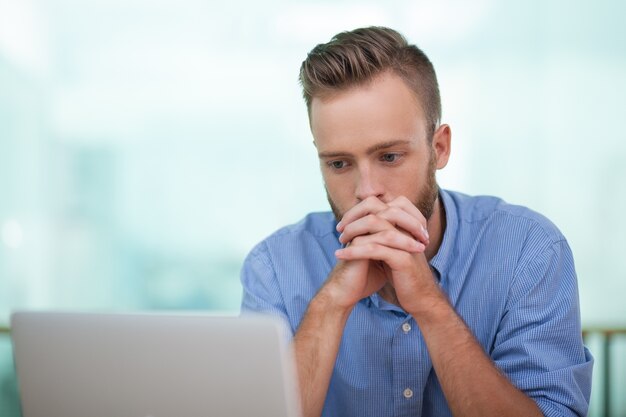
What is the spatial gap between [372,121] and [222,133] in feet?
10.7

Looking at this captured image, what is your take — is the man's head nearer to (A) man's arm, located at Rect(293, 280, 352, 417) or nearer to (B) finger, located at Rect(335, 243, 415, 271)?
(B) finger, located at Rect(335, 243, 415, 271)

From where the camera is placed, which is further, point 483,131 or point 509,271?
point 483,131

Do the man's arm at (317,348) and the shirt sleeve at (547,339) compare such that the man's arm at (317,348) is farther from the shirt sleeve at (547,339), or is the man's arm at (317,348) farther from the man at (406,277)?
the shirt sleeve at (547,339)

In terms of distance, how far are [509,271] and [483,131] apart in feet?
9.87

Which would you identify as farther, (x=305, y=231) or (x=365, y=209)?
(x=305, y=231)

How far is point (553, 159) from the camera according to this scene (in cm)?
460

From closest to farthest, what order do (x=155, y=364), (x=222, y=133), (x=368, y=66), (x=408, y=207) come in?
(x=155, y=364), (x=408, y=207), (x=368, y=66), (x=222, y=133)

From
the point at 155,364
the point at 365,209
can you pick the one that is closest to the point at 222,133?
the point at 365,209

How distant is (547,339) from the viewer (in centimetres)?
162

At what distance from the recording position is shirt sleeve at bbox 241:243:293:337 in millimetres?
1896

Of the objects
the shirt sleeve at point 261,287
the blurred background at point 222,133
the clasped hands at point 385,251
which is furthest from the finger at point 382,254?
the blurred background at point 222,133

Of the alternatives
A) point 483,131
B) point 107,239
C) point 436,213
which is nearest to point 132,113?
point 107,239

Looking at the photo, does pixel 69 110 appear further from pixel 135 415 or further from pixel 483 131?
pixel 135 415

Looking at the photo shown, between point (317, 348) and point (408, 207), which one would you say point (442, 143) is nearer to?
point (408, 207)
